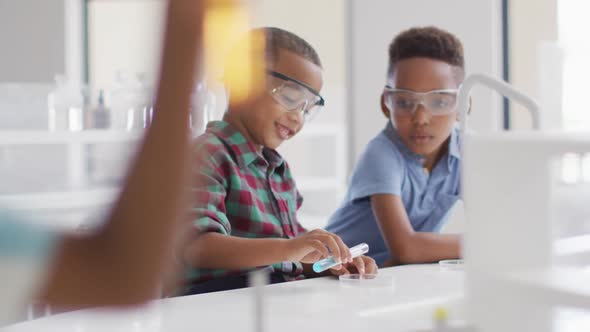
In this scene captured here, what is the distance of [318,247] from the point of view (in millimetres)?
1345

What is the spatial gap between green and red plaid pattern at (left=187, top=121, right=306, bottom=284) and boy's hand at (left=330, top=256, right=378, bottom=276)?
19 cm

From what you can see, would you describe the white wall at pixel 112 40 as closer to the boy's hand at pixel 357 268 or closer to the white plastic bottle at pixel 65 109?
the white plastic bottle at pixel 65 109

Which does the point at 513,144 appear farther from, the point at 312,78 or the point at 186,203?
the point at 312,78

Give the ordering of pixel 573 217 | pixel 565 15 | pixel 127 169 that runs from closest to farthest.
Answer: pixel 127 169
pixel 573 217
pixel 565 15

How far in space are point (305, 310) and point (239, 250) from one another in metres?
0.32

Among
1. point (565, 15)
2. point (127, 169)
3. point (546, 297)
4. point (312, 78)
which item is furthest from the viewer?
point (565, 15)

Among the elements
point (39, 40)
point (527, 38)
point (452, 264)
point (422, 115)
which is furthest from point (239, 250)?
point (39, 40)

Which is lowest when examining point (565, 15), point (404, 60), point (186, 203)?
point (186, 203)

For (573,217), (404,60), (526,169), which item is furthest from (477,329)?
(573,217)

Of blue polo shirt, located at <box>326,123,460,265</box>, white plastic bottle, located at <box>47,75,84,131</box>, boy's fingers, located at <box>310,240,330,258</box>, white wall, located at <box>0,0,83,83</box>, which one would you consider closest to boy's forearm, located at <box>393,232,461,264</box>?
blue polo shirt, located at <box>326,123,460,265</box>

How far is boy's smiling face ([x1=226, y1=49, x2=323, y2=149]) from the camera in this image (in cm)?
170

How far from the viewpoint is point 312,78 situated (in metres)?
1.75

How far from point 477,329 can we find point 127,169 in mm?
404

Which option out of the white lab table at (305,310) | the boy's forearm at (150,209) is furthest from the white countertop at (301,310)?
the boy's forearm at (150,209)
